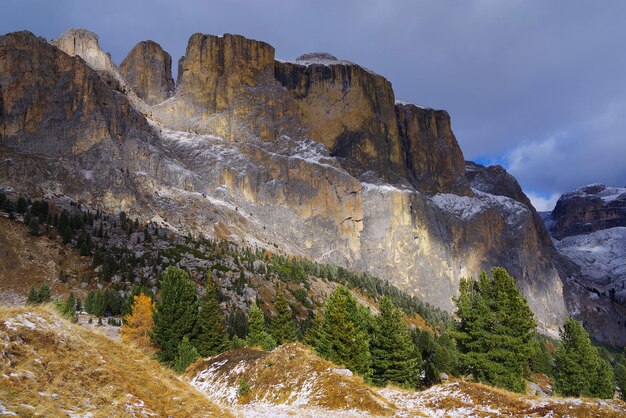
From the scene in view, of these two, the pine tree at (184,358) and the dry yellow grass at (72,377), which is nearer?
the dry yellow grass at (72,377)

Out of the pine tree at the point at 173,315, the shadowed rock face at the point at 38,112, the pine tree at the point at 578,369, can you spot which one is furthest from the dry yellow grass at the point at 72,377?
the shadowed rock face at the point at 38,112

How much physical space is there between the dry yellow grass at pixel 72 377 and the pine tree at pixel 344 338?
2335 centimetres

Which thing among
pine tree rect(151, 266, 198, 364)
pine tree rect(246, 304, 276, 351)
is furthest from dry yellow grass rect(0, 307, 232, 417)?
pine tree rect(246, 304, 276, 351)

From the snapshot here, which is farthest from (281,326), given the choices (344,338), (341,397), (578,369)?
(341,397)

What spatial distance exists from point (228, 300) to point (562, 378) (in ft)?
243

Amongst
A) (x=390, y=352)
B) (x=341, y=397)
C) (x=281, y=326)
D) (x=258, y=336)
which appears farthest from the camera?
(x=281, y=326)

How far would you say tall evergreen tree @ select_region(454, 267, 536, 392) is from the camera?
1473 inches

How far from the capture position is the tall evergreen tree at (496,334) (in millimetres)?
37406

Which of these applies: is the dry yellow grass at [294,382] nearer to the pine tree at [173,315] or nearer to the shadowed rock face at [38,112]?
the pine tree at [173,315]

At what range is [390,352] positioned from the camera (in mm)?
39875

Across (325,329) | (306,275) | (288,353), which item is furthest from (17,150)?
(288,353)

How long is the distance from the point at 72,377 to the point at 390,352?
3176 cm

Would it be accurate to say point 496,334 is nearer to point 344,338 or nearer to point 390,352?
point 390,352

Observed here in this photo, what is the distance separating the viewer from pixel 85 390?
11742mm
